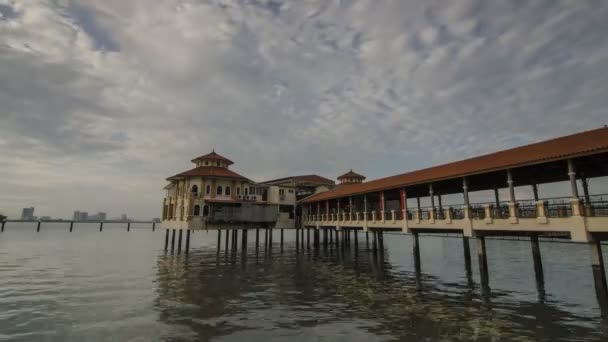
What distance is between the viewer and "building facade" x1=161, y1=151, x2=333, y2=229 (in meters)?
36.4

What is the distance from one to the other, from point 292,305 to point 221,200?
2421cm

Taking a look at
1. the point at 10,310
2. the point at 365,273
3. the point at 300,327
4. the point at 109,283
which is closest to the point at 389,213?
the point at 365,273

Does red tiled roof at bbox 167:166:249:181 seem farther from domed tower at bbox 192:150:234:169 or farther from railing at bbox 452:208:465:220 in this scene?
railing at bbox 452:208:465:220

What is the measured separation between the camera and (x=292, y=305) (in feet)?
49.8

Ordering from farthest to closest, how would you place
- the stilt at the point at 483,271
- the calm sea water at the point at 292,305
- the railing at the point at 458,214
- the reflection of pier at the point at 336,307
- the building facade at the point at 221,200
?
the building facade at the point at 221,200 → the railing at the point at 458,214 → the stilt at the point at 483,271 → the reflection of pier at the point at 336,307 → the calm sea water at the point at 292,305

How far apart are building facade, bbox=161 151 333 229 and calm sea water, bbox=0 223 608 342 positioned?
1064 centimetres

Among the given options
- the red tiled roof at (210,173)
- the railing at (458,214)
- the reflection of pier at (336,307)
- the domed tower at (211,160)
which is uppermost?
the domed tower at (211,160)

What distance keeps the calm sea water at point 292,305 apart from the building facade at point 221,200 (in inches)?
419

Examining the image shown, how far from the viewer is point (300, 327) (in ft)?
39.4

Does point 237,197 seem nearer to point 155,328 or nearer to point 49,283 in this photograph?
point 49,283

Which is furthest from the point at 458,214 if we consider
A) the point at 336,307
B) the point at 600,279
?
the point at 336,307

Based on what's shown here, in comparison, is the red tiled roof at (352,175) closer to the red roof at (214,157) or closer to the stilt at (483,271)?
the red roof at (214,157)

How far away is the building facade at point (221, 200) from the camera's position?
119 feet

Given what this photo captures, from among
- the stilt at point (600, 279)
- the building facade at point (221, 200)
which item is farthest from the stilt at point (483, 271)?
the building facade at point (221, 200)
